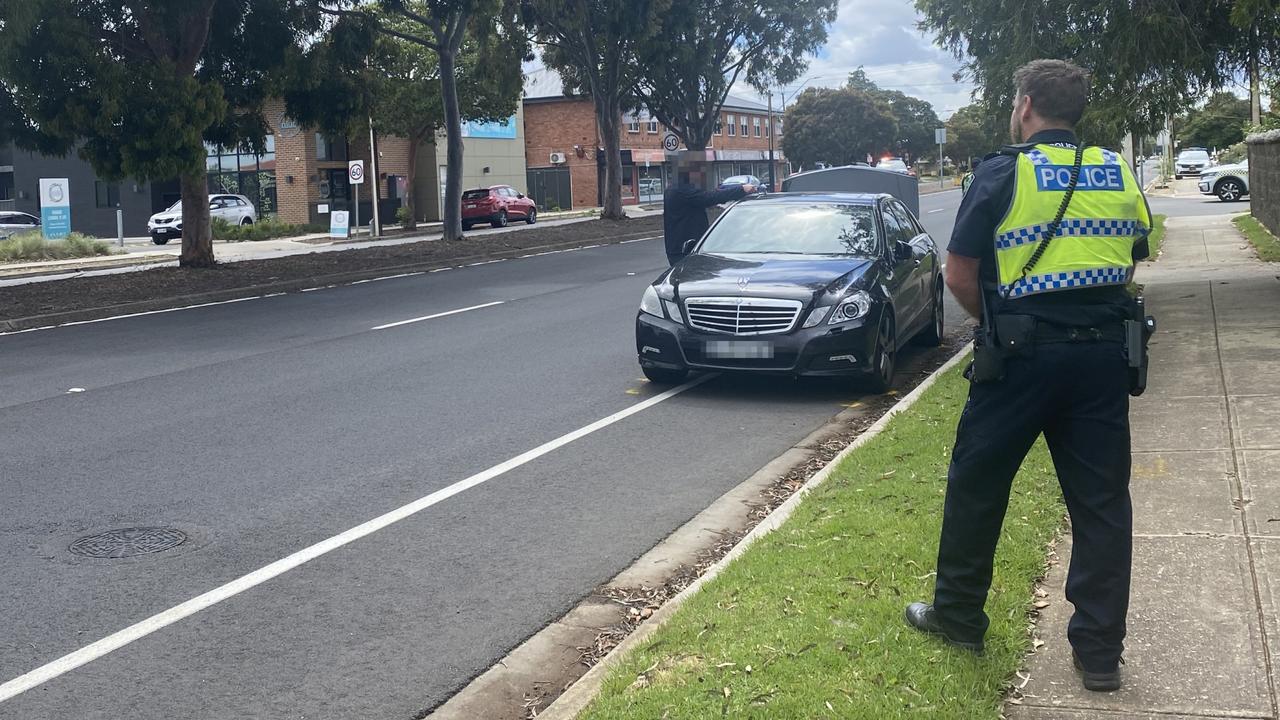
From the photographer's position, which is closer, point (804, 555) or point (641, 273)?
point (804, 555)

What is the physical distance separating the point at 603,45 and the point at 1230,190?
2074cm

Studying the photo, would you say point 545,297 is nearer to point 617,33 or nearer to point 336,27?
point 336,27

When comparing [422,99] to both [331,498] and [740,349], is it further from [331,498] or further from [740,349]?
[331,498]

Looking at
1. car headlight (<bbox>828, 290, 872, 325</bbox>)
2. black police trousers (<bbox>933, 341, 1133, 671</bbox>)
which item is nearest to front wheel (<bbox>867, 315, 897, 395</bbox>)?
car headlight (<bbox>828, 290, 872, 325</bbox>)

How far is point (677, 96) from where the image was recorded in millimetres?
50406

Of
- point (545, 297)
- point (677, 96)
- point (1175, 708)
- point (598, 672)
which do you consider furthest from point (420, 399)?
point (677, 96)

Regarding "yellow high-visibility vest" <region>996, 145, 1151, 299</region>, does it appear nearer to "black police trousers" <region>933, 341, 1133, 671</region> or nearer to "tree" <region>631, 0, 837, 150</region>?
"black police trousers" <region>933, 341, 1133, 671</region>

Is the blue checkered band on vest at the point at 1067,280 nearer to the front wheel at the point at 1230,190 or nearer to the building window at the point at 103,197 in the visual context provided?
the front wheel at the point at 1230,190

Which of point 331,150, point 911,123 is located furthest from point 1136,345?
point 911,123

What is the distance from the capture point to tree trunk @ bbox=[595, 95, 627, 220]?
1716 inches

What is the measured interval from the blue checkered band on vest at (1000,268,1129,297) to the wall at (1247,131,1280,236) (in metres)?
19.1

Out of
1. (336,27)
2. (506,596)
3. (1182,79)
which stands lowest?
(506,596)

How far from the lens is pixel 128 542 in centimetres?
634

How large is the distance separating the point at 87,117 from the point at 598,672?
1907 centimetres
